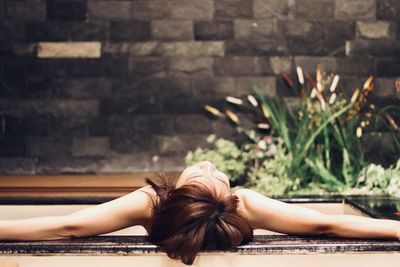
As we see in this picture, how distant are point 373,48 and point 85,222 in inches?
148

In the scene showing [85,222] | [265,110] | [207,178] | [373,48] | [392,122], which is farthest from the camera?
[373,48]

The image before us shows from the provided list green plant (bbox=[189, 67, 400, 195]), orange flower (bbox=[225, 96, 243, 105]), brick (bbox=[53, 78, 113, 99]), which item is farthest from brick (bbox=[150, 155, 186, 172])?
brick (bbox=[53, 78, 113, 99])

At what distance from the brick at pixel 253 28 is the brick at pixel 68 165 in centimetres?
173

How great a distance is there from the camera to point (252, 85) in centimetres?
500

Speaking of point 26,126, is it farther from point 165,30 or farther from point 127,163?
point 165,30

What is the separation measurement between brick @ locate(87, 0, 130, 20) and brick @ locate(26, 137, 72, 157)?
3.78 feet

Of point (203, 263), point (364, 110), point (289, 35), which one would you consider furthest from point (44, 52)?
point (203, 263)

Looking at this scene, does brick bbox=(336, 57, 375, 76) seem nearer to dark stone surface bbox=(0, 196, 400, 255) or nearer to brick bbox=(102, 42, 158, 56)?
brick bbox=(102, 42, 158, 56)

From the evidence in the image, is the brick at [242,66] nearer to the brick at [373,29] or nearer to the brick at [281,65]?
the brick at [281,65]

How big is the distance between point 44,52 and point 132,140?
1.11m

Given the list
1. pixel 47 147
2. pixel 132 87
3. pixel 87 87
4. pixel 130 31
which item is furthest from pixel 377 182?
pixel 47 147

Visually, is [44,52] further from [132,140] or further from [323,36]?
[323,36]

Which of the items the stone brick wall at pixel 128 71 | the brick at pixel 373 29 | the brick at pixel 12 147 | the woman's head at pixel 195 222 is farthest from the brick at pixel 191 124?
the woman's head at pixel 195 222

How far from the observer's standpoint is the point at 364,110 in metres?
5.00
